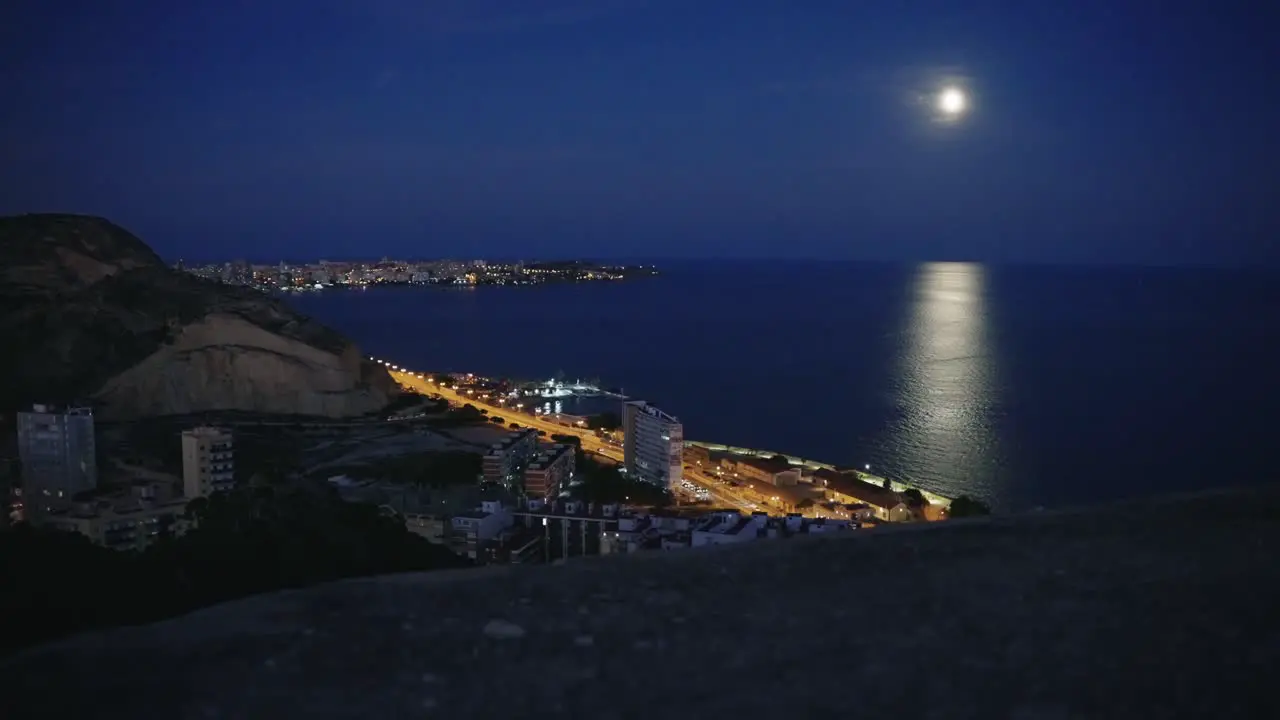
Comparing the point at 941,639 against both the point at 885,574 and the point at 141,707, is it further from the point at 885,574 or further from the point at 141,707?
the point at 141,707

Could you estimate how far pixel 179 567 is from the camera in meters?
3.40

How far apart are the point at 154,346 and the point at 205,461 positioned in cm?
871

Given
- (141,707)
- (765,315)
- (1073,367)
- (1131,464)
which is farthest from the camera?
(765,315)

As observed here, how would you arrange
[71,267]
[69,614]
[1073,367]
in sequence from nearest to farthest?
1. [69,614]
2. [71,267]
3. [1073,367]

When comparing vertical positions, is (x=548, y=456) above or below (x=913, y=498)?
above

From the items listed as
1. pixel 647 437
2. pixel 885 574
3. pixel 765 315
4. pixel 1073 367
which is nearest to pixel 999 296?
pixel 765 315

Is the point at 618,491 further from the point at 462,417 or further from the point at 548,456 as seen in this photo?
the point at 462,417

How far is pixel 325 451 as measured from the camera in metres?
16.0

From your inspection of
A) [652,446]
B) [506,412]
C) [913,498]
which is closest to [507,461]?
[652,446]

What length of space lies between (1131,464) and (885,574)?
17313 mm

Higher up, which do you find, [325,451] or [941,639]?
[941,639]

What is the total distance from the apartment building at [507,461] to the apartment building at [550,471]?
0.17 m

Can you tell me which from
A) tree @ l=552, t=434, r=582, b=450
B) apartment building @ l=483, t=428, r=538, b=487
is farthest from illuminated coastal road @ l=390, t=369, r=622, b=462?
apartment building @ l=483, t=428, r=538, b=487

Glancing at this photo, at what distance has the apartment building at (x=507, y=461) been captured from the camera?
1347 centimetres
